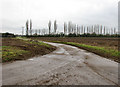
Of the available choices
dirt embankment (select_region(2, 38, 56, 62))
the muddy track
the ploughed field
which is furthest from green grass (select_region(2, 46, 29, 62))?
the ploughed field

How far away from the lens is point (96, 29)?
9994 cm

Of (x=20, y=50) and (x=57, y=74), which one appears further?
(x=20, y=50)

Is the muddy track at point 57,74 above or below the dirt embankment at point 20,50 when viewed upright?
below

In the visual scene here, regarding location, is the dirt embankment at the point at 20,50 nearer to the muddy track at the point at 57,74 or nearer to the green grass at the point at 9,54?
the green grass at the point at 9,54

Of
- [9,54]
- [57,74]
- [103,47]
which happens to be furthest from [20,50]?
[103,47]

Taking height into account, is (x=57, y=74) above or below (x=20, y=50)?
below

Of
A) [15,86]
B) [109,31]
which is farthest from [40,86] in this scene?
[109,31]

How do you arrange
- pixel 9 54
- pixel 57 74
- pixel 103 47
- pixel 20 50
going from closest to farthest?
pixel 57 74, pixel 9 54, pixel 20 50, pixel 103 47

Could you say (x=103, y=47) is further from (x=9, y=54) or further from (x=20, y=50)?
(x=9, y=54)

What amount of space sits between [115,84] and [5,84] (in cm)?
431

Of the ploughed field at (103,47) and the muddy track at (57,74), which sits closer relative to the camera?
the muddy track at (57,74)

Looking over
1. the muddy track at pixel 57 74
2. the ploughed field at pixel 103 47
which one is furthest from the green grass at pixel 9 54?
the ploughed field at pixel 103 47

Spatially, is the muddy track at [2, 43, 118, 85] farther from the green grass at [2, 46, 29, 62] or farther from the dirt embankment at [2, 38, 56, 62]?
the dirt embankment at [2, 38, 56, 62]

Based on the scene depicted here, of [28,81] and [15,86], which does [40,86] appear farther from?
[15,86]
